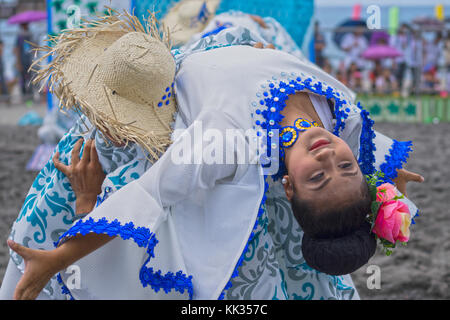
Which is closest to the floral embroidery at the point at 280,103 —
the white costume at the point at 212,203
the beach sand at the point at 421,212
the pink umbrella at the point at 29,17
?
the white costume at the point at 212,203

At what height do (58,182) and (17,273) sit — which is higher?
(58,182)

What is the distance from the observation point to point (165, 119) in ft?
5.92

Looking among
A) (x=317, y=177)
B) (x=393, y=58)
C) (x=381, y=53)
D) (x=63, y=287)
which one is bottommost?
(x=393, y=58)

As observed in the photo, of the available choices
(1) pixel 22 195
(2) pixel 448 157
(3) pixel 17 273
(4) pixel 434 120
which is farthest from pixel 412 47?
(3) pixel 17 273

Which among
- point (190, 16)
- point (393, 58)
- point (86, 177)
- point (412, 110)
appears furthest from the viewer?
point (393, 58)

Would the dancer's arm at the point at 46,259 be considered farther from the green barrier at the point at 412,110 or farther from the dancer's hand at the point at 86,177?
the green barrier at the point at 412,110

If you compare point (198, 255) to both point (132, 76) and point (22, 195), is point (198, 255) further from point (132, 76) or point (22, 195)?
point (22, 195)

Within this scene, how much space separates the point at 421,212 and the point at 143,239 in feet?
9.92

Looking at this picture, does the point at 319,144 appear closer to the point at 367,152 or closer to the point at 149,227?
the point at 367,152

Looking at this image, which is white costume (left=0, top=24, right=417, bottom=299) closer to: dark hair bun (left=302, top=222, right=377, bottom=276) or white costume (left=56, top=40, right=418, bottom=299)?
white costume (left=56, top=40, right=418, bottom=299)

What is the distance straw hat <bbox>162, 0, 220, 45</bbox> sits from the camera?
3.70 metres

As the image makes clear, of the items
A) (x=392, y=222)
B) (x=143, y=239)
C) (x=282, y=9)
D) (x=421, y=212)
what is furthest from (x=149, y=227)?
(x=282, y=9)

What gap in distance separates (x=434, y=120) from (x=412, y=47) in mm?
1932

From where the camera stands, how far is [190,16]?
3754 millimetres
